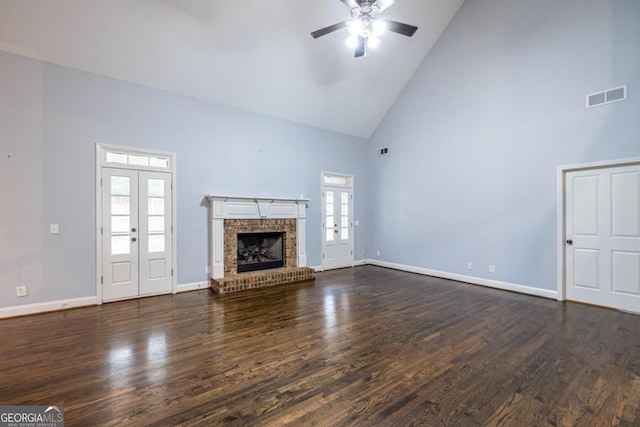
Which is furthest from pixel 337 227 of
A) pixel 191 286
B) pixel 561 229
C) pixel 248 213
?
pixel 561 229

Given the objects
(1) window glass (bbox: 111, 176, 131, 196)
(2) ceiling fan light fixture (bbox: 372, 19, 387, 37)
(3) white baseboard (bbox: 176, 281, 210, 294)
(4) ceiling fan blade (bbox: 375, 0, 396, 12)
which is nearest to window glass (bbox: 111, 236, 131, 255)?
(1) window glass (bbox: 111, 176, 131, 196)

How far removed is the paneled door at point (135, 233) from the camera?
14.9ft

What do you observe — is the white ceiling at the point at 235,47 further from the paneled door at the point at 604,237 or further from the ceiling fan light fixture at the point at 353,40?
the paneled door at the point at 604,237

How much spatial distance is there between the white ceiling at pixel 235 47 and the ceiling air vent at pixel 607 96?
3.12 meters

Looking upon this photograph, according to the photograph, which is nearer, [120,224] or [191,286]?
[120,224]

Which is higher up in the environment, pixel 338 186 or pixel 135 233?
pixel 338 186

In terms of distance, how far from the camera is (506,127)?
512cm

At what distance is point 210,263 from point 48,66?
150 inches

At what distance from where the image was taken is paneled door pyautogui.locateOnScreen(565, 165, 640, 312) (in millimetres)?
3969

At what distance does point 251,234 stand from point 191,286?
1562 millimetres

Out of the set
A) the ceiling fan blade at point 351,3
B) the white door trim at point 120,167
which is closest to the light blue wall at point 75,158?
the white door trim at point 120,167

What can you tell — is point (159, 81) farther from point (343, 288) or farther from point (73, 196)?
point (343, 288)

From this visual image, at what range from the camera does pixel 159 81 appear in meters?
4.81

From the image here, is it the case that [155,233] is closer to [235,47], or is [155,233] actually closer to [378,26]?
[235,47]
